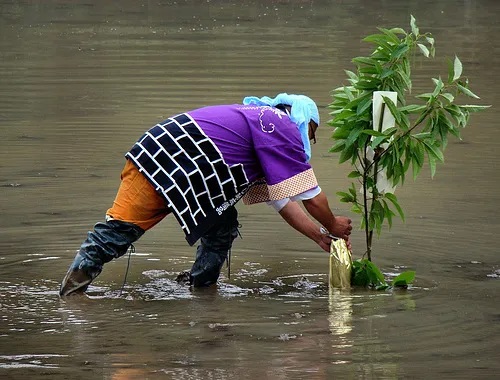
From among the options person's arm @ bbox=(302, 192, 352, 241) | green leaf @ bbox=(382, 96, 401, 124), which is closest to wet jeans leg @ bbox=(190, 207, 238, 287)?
person's arm @ bbox=(302, 192, 352, 241)

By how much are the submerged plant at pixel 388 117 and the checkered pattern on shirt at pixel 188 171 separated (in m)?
0.70

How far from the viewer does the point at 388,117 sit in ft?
22.1

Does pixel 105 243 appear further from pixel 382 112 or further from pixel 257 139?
pixel 382 112

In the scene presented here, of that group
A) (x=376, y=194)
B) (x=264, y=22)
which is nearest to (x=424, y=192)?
(x=376, y=194)

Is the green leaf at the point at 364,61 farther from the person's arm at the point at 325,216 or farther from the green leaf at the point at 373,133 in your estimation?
the person's arm at the point at 325,216

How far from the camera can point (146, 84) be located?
14922 mm

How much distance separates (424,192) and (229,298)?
10.6 ft

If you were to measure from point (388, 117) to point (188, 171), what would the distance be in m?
1.10

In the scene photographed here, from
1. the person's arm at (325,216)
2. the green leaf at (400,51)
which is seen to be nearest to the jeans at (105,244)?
the person's arm at (325,216)

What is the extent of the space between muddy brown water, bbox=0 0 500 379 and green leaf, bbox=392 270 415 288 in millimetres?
67

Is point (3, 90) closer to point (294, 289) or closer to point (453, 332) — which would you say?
point (294, 289)

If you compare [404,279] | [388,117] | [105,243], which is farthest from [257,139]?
[404,279]

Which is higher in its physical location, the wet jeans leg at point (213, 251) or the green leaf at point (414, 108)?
the green leaf at point (414, 108)

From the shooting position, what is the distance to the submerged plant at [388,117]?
6.69 m
